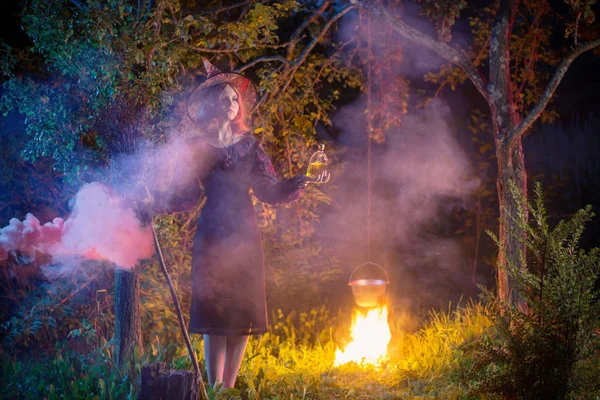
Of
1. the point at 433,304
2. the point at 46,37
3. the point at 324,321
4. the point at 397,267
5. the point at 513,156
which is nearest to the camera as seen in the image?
the point at 46,37

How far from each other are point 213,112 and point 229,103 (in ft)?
0.41

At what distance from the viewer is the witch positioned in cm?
430

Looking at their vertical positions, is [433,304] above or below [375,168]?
below

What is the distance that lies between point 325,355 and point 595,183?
4269 mm

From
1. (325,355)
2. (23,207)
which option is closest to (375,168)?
(325,355)

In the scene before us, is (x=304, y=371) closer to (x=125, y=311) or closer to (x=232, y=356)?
(x=232, y=356)

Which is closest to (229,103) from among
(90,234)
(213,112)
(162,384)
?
(213,112)

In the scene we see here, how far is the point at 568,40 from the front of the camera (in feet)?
26.2

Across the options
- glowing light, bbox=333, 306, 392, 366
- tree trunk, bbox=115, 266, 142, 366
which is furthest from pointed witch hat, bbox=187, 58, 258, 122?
glowing light, bbox=333, 306, 392, 366

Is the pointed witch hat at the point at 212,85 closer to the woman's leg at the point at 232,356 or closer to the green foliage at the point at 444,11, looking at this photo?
the woman's leg at the point at 232,356

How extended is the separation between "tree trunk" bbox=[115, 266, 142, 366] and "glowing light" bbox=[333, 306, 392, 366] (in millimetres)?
1872

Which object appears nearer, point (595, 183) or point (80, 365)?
point (80, 365)

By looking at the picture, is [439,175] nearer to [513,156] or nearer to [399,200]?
[399,200]

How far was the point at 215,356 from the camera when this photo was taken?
14.5 feet
